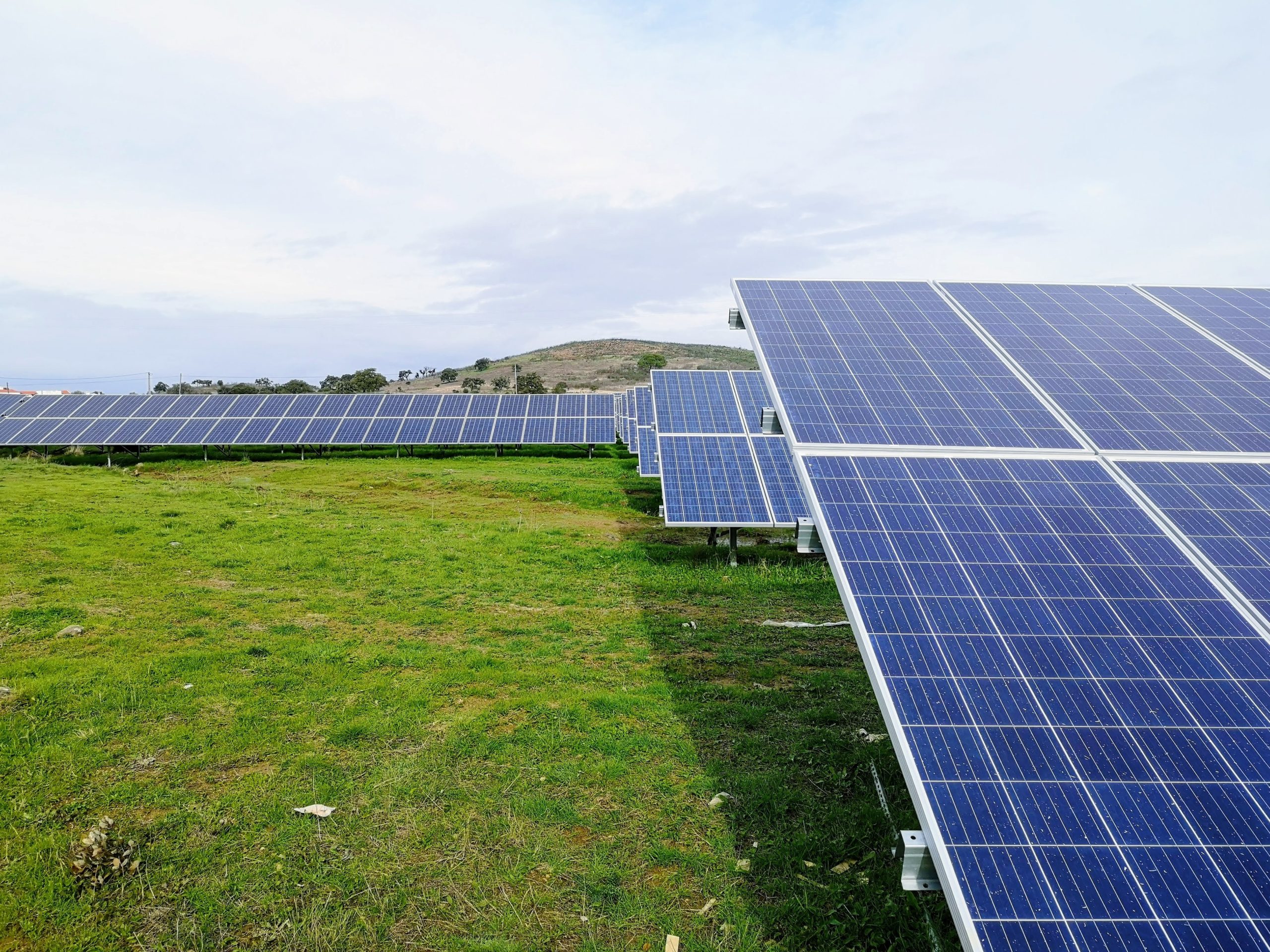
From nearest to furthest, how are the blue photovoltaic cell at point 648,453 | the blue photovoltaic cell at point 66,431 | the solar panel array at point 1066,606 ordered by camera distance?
the solar panel array at point 1066,606
the blue photovoltaic cell at point 648,453
the blue photovoltaic cell at point 66,431

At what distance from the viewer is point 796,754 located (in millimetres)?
9609

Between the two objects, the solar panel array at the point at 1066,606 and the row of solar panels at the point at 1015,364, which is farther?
the row of solar panels at the point at 1015,364

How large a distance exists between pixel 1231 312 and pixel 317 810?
56.1 ft

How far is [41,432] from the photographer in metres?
40.5

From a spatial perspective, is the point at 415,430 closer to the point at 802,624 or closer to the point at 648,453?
the point at 648,453

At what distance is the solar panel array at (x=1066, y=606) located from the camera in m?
4.78

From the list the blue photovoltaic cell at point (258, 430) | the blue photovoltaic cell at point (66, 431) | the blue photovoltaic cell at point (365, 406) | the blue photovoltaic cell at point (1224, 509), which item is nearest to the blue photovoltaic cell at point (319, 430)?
the blue photovoltaic cell at point (365, 406)

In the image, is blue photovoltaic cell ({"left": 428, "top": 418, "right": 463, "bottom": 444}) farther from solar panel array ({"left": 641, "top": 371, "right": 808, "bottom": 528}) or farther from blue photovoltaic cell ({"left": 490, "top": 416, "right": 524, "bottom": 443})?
solar panel array ({"left": 641, "top": 371, "right": 808, "bottom": 528})

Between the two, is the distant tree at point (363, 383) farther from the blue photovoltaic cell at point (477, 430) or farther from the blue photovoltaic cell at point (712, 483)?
the blue photovoltaic cell at point (712, 483)

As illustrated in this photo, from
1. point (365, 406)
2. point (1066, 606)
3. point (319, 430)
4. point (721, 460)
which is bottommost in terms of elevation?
point (1066, 606)

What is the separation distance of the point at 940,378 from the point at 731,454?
10818 mm

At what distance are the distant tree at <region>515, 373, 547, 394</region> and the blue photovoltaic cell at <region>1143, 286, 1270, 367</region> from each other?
209ft

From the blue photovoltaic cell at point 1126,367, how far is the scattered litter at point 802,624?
6296 mm

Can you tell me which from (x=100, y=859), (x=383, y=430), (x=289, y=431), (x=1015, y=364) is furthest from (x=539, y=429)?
(x=100, y=859)
